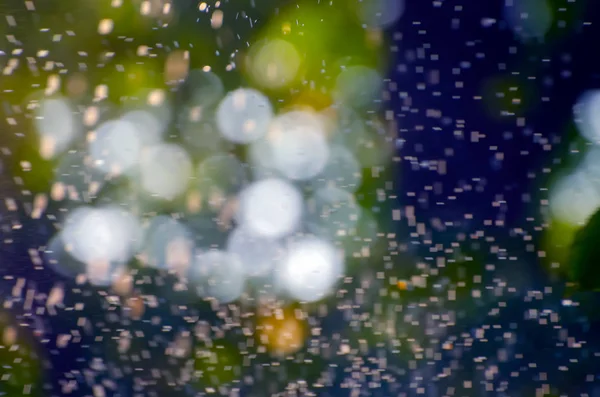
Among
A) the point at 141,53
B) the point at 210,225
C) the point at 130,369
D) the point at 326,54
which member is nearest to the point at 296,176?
the point at 210,225

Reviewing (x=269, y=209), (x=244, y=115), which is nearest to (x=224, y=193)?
(x=269, y=209)

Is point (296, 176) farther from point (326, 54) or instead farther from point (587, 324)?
point (587, 324)

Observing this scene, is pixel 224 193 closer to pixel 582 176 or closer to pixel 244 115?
pixel 244 115

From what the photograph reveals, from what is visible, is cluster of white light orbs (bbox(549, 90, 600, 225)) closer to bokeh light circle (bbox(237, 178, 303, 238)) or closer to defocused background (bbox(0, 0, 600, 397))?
defocused background (bbox(0, 0, 600, 397))

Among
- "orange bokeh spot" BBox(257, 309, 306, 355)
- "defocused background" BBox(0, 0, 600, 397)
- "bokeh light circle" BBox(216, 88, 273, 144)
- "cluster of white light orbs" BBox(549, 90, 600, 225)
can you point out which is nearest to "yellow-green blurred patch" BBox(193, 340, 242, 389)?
"defocused background" BBox(0, 0, 600, 397)

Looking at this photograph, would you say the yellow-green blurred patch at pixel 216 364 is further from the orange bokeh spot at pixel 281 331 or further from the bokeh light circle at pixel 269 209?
the bokeh light circle at pixel 269 209
